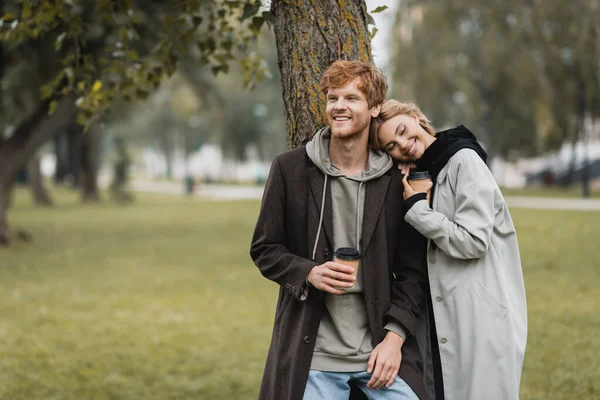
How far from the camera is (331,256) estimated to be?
9.70ft

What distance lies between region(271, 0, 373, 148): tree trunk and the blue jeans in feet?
3.77

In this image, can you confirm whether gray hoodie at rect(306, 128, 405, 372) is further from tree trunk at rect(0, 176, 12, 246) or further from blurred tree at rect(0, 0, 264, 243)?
tree trunk at rect(0, 176, 12, 246)

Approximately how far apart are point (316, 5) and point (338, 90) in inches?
28.5

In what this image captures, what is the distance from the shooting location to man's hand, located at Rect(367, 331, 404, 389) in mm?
2828

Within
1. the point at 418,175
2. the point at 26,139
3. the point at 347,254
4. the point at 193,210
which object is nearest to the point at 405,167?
the point at 418,175

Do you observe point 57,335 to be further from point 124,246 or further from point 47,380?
point 124,246

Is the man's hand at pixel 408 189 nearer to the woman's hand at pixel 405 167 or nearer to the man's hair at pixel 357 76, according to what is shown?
the woman's hand at pixel 405 167

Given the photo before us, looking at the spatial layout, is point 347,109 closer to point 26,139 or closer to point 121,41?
point 121,41

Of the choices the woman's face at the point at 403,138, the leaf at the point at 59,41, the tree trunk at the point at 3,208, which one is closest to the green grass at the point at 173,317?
the tree trunk at the point at 3,208

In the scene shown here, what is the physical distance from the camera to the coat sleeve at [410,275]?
2984mm

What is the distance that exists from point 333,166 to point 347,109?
24cm

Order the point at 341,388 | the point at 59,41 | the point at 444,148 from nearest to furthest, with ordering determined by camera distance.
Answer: the point at 341,388
the point at 444,148
the point at 59,41

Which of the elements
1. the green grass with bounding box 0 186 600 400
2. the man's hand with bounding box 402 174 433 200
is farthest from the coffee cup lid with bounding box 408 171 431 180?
the green grass with bounding box 0 186 600 400

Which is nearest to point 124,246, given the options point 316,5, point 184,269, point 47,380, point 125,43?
point 184,269
